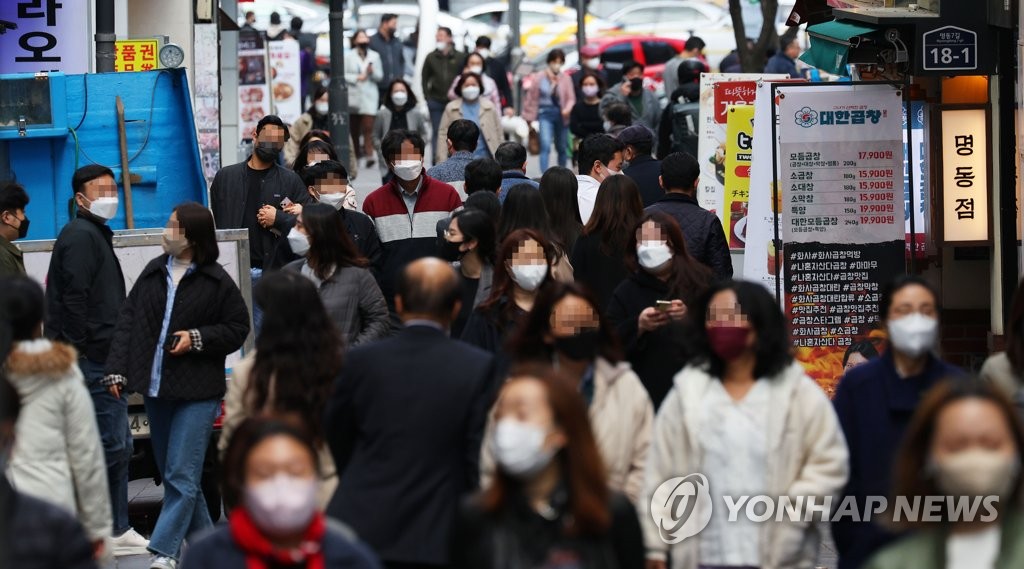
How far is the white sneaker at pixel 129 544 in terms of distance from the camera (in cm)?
971

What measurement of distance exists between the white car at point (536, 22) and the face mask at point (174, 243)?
26261mm

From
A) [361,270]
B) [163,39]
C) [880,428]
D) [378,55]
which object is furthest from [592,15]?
[880,428]

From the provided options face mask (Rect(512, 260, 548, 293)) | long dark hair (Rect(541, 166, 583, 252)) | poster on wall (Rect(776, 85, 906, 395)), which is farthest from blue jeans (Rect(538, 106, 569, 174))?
face mask (Rect(512, 260, 548, 293))

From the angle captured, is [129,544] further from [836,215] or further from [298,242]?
[836,215]

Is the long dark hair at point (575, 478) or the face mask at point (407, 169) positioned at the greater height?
the face mask at point (407, 169)

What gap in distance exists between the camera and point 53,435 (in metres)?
6.83

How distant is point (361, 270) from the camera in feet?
28.5

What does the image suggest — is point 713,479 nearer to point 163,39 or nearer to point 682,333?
point 682,333

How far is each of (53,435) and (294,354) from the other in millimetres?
939

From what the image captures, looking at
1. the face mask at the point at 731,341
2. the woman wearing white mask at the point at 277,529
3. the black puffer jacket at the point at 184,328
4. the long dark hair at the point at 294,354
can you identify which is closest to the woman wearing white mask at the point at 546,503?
the woman wearing white mask at the point at 277,529

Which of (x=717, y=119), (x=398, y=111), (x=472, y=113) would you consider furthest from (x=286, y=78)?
(x=717, y=119)

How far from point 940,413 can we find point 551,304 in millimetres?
2147

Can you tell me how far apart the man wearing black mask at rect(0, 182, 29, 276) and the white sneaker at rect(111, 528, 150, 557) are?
1.47 meters

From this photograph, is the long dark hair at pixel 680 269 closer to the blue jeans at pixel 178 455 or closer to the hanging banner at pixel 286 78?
the blue jeans at pixel 178 455
